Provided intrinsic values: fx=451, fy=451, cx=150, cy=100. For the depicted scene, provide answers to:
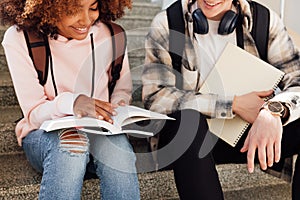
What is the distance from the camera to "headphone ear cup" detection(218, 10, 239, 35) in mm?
1273

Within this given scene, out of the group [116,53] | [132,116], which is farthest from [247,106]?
[116,53]

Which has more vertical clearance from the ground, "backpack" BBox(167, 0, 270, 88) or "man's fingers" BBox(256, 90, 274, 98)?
"backpack" BBox(167, 0, 270, 88)

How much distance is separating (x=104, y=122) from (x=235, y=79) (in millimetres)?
422

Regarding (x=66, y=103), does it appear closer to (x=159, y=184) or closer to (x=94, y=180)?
(x=94, y=180)

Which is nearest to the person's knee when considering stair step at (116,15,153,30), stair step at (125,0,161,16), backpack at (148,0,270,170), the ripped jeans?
the ripped jeans

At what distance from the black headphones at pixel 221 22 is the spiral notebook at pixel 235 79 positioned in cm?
5

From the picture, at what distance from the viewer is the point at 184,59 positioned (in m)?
1.31

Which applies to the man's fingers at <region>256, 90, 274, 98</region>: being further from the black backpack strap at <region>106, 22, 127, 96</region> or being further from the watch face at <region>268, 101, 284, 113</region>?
the black backpack strap at <region>106, 22, 127, 96</region>

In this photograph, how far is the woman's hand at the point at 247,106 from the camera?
119 cm

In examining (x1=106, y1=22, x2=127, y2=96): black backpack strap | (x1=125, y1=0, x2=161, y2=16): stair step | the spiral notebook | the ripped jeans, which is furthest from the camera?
(x1=125, y1=0, x2=161, y2=16): stair step

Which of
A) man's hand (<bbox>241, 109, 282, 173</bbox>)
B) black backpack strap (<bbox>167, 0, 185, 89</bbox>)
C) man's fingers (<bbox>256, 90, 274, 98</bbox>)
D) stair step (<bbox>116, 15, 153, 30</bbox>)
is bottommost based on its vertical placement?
stair step (<bbox>116, 15, 153, 30</bbox>)

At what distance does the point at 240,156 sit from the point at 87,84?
1.60ft

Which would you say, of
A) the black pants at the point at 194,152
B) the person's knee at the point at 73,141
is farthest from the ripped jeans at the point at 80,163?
the black pants at the point at 194,152

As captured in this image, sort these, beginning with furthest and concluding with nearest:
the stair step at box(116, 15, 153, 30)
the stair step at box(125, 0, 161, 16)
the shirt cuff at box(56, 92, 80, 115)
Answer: the stair step at box(125, 0, 161, 16) < the stair step at box(116, 15, 153, 30) < the shirt cuff at box(56, 92, 80, 115)
